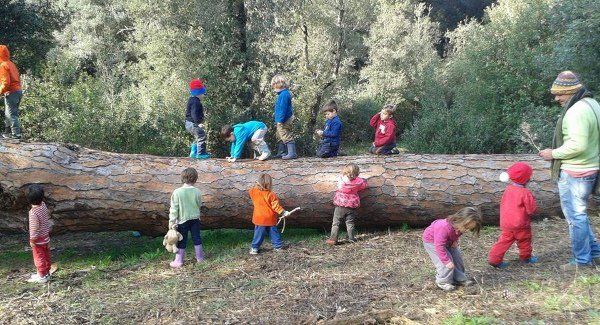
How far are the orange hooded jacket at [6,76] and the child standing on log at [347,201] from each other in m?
6.23

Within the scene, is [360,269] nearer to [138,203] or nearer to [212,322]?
[212,322]

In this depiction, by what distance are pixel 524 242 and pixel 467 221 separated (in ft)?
4.58

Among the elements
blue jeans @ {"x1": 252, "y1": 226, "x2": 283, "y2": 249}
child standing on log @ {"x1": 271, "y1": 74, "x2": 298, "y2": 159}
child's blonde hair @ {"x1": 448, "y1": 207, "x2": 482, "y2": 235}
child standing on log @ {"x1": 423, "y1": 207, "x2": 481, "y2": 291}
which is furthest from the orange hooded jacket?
child's blonde hair @ {"x1": 448, "y1": 207, "x2": 482, "y2": 235}

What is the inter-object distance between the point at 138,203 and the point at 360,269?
12.3 ft

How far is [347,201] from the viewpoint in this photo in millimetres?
7754

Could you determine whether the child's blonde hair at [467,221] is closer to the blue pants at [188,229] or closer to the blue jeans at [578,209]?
the blue jeans at [578,209]

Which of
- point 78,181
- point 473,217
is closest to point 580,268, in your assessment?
point 473,217

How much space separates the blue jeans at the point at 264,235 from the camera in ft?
24.5

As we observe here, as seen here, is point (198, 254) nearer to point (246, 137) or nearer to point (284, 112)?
point (246, 137)

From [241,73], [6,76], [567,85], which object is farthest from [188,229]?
[241,73]

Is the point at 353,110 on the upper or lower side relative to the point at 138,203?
upper

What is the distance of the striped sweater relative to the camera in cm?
644

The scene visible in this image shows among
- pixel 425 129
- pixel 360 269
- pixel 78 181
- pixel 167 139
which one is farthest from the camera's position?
pixel 425 129

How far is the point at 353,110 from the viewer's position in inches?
1067
